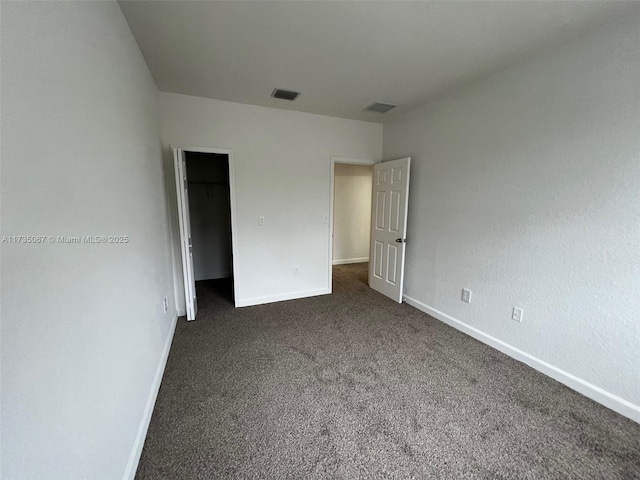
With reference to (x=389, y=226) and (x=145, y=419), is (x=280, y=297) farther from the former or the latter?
(x=145, y=419)

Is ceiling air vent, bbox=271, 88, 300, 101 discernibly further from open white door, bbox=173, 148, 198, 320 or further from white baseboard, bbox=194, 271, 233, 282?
white baseboard, bbox=194, 271, 233, 282

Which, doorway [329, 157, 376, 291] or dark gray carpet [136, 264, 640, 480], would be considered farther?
doorway [329, 157, 376, 291]

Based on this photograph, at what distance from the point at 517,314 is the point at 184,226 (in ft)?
11.2

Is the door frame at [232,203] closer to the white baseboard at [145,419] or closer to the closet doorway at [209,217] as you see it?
the closet doorway at [209,217]

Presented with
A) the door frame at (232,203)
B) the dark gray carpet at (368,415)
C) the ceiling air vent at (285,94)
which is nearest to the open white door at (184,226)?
the door frame at (232,203)

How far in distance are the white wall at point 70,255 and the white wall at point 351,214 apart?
4.26 m

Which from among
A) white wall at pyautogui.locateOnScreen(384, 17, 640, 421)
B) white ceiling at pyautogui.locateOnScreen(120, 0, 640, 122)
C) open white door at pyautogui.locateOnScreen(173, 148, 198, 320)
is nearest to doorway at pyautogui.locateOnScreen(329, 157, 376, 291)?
white wall at pyautogui.locateOnScreen(384, 17, 640, 421)

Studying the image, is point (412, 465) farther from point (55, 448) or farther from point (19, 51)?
point (19, 51)

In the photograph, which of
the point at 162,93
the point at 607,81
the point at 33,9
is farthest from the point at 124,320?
the point at 607,81

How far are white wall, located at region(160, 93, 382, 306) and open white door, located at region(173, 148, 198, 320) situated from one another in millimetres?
225

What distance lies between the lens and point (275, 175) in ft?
11.1

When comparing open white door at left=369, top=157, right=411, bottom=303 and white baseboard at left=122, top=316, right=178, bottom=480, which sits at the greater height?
open white door at left=369, top=157, right=411, bottom=303

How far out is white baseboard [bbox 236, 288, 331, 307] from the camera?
345 centimetres

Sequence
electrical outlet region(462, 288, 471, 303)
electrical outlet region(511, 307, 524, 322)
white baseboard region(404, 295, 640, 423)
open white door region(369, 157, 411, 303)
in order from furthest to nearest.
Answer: open white door region(369, 157, 411, 303) → electrical outlet region(462, 288, 471, 303) → electrical outlet region(511, 307, 524, 322) → white baseboard region(404, 295, 640, 423)
